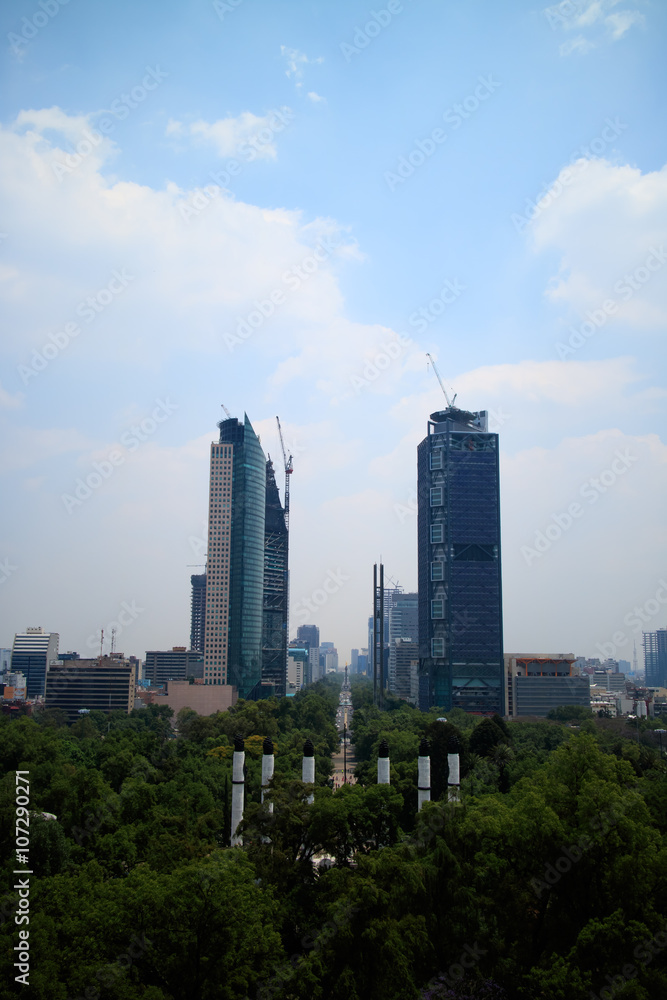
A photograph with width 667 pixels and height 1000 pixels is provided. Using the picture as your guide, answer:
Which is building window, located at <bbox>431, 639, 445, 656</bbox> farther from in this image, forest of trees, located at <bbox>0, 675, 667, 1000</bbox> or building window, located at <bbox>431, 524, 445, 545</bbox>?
forest of trees, located at <bbox>0, 675, 667, 1000</bbox>

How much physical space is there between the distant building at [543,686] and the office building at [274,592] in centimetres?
5456

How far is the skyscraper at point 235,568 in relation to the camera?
156 metres

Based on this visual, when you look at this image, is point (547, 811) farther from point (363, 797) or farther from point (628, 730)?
point (628, 730)

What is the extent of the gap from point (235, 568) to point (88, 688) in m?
37.2

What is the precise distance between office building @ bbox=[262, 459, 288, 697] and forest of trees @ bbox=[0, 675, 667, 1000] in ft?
437

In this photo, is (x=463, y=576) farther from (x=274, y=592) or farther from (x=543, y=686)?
(x=274, y=592)

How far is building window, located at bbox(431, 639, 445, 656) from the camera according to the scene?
14612 cm

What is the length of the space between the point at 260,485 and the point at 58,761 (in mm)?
106968

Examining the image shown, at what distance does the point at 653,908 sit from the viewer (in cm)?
2688

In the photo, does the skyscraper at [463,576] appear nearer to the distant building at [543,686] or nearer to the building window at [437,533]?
the building window at [437,533]

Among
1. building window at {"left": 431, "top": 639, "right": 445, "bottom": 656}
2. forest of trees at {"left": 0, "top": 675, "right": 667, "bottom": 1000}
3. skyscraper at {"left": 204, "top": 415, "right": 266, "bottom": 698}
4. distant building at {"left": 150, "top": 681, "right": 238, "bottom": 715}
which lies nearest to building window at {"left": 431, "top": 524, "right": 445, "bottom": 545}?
building window at {"left": 431, "top": 639, "right": 445, "bottom": 656}

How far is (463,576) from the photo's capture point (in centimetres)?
14650

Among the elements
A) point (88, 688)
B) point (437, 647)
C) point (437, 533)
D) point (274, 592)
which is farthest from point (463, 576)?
point (88, 688)

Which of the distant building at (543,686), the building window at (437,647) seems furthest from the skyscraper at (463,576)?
the distant building at (543,686)
